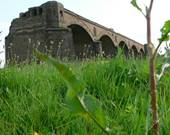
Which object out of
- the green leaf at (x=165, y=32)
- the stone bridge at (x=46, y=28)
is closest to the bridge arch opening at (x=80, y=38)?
the stone bridge at (x=46, y=28)

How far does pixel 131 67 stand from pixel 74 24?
2488 cm

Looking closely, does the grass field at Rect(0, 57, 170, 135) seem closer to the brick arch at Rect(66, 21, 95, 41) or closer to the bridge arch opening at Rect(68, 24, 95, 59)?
the brick arch at Rect(66, 21, 95, 41)

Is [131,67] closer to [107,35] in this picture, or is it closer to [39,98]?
[39,98]

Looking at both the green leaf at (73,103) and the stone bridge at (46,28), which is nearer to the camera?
the green leaf at (73,103)

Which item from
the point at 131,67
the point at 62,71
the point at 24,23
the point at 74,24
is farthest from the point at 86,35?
the point at 62,71

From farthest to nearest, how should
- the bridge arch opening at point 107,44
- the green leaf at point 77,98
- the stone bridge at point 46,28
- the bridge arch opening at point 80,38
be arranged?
the bridge arch opening at point 107,44
the bridge arch opening at point 80,38
the stone bridge at point 46,28
the green leaf at point 77,98

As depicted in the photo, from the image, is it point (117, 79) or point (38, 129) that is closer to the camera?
point (38, 129)

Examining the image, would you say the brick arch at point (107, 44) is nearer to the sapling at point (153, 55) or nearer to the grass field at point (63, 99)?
the grass field at point (63, 99)

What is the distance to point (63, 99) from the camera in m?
2.04

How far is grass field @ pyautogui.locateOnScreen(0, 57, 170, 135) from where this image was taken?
2160mm

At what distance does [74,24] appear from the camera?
28328mm

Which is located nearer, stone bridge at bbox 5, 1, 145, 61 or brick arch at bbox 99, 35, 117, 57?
stone bridge at bbox 5, 1, 145, 61

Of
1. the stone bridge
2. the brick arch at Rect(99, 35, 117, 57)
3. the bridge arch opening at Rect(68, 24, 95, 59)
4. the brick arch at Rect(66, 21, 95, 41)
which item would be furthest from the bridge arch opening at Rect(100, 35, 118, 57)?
the stone bridge

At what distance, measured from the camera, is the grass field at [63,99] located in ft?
7.09
